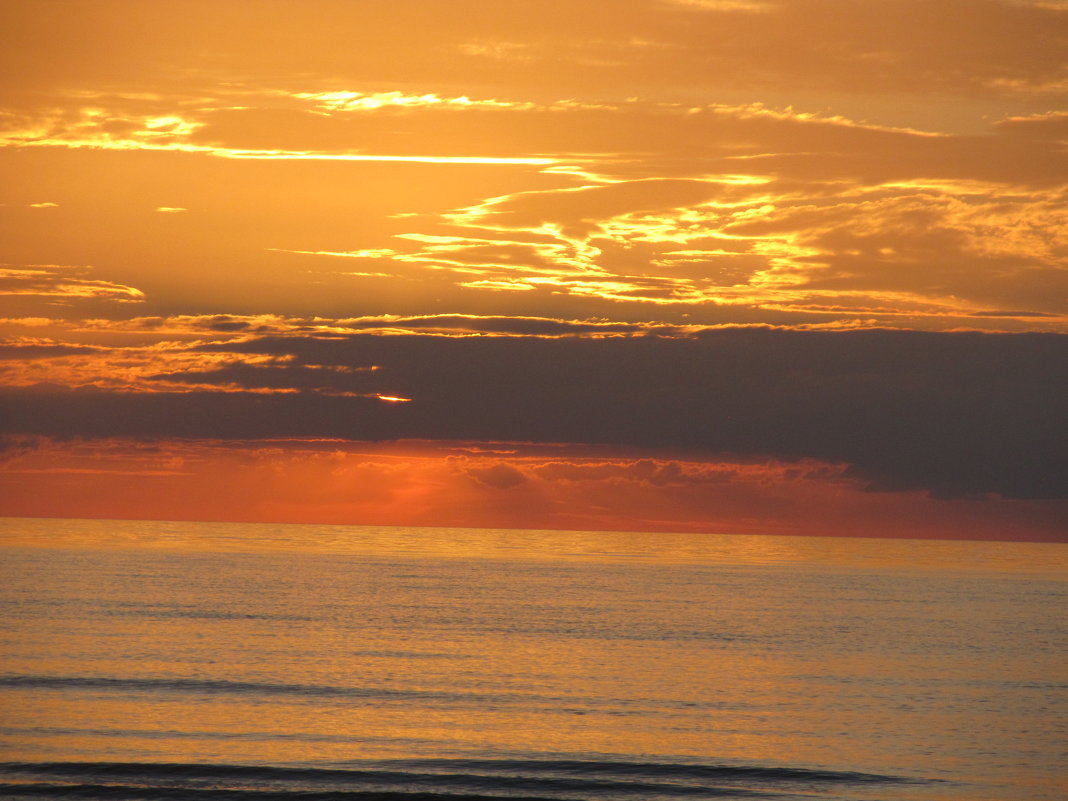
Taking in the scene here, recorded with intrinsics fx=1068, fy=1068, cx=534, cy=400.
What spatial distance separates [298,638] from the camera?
6875 cm

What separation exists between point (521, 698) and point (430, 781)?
13.5m

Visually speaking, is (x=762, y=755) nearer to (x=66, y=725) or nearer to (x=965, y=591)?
(x=66, y=725)

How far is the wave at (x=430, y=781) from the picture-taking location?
3403cm

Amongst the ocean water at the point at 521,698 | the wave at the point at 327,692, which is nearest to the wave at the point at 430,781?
the ocean water at the point at 521,698

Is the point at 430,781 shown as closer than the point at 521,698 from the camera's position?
Yes

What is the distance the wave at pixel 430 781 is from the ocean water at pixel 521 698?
0.39ft

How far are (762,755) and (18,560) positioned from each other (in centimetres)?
13744

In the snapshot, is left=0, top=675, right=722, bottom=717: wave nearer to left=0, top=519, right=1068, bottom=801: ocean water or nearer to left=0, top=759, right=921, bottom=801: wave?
left=0, top=519, right=1068, bottom=801: ocean water

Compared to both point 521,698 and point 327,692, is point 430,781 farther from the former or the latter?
point 327,692

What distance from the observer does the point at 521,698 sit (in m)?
49.3

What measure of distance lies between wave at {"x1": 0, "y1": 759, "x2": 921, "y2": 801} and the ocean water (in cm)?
12

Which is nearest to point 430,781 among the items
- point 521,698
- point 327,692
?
point 521,698

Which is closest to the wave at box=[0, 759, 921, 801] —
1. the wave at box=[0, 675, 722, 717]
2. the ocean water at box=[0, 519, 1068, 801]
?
the ocean water at box=[0, 519, 1068, 801]

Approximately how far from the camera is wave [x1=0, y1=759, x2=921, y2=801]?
34031 mm
